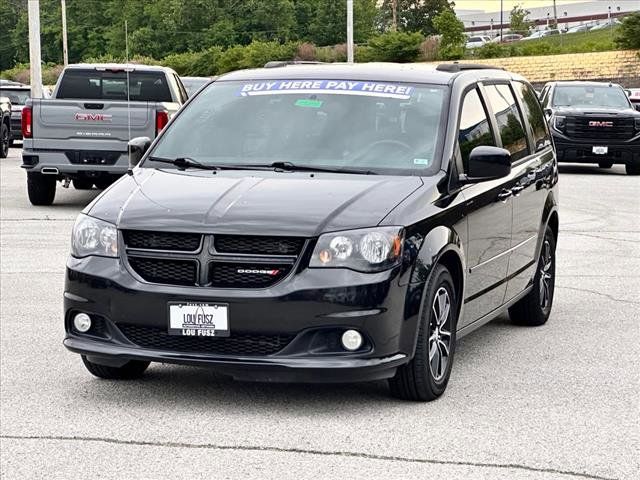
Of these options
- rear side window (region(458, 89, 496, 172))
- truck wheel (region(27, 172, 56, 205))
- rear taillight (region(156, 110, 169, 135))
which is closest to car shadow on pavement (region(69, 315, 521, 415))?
rear side window (region(458, 89, 496, 172))

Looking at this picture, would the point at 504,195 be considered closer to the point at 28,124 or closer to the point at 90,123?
the point at 90,123

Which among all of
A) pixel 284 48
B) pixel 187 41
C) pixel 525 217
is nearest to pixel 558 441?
pixel 525 217

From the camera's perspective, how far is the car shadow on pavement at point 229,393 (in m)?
7.11

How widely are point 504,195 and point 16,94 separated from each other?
30.4 meters

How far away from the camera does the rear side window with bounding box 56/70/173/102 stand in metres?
19.8

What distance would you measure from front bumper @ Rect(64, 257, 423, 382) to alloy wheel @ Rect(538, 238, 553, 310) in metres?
2.97

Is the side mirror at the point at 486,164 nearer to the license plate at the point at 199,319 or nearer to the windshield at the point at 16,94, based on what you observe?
the license plate at the point at 199,319

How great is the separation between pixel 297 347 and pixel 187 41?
105911 mm

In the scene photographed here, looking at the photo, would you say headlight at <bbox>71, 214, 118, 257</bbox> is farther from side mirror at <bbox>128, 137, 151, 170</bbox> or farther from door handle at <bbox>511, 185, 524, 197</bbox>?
door handle at <bbox>511, 185, 524, 197</bbox>

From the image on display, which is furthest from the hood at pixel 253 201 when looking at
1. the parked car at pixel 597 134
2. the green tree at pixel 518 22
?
the green tree at pixel 518 22

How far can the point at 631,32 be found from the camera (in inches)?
2347

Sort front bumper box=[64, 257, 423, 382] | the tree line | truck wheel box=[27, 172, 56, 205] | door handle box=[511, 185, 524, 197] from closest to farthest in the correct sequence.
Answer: front bumper box=[64, 257, 423, 382]
door handle box=[511, 185, 524, 197]
truck wheel box=[27, 172, 56, 205]
the tree line

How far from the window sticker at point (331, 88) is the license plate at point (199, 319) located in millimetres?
1946

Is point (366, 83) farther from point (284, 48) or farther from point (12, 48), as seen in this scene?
point (12, 48)
